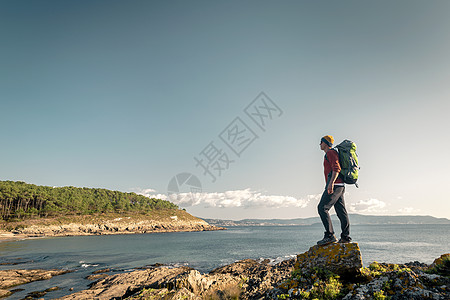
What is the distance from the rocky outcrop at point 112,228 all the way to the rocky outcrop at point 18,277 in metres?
74.4

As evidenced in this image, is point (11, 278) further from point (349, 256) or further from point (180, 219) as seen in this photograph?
point (180, 219)

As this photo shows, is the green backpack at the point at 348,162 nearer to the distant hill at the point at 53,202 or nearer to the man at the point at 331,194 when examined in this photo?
the man at the point at 331,194

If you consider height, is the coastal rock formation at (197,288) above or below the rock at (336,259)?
below

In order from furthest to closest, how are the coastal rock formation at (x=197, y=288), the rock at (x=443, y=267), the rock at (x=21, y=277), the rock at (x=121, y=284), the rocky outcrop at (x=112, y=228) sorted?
the rocky outcrop at (x=112, y=228), the rock at (x=21, y=277), the rock at (x=121, y=284), the coastal rock formation at (x=197, y=288), the rock at (x=443, y=267)

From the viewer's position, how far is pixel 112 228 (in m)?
102

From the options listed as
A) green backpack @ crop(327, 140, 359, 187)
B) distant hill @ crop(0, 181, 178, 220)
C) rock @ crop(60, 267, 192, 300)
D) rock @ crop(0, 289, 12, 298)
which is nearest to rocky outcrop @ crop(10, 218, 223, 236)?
distant hill @ crop(0, 181, 178, 220)

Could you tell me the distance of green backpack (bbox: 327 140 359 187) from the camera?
7203mm

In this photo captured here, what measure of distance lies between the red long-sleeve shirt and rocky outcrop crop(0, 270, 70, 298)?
2151cm

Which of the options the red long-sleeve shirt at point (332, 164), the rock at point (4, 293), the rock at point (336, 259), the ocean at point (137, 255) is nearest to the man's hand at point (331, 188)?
the red long-sleeve shirt at point (332, 164)

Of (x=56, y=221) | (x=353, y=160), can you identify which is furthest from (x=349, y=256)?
(x=56, y=221)

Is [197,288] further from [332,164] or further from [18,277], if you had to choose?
[18,277]

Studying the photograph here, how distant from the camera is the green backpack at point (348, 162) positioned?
23.6 ft

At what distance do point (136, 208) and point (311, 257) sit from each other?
148 meters

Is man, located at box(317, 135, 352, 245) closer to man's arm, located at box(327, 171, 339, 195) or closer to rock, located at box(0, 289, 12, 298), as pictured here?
man's arm, located at box(327, 171, 339, 195)
